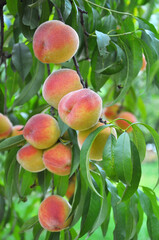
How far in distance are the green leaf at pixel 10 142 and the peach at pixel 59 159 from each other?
0.26 feet

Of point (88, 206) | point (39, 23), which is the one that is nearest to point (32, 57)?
point (39, 23)

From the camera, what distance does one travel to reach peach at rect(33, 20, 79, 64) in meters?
0.62

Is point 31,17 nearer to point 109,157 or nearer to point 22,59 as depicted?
point 22,59

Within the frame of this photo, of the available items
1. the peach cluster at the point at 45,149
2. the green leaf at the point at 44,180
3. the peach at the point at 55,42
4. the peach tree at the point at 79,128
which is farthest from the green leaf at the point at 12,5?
the green leaf at the point at 44,180

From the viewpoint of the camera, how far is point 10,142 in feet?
2.24

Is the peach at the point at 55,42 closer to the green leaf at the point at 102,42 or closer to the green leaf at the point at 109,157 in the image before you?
the green leaf at the point at 102,42

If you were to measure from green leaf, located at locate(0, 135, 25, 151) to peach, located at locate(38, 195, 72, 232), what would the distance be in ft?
0.44

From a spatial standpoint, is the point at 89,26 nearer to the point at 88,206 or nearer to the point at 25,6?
the point at 25,6

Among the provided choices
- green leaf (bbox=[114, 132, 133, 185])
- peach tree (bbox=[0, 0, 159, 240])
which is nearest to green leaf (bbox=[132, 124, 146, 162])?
peach tree (bbox=[0, 0, 159, 240])

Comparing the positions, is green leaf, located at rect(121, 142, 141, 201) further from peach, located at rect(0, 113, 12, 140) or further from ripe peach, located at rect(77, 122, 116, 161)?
peach, located at rect(0, 113, 12, 140)

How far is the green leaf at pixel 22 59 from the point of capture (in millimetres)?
743

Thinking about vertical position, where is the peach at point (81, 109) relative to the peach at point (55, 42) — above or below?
below

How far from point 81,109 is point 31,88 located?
0.24 metres

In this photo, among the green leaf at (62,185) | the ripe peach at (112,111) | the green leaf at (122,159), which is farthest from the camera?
the ripe peach at (112,111)
